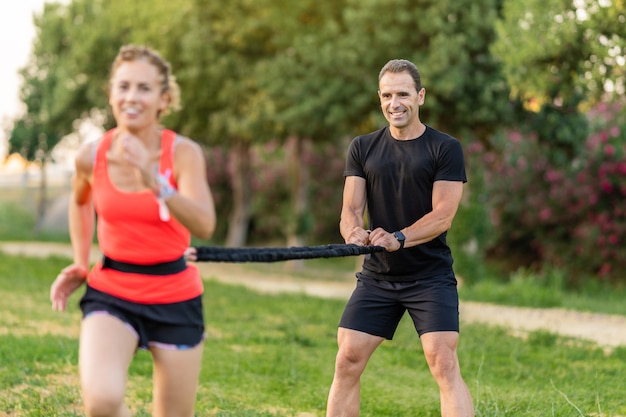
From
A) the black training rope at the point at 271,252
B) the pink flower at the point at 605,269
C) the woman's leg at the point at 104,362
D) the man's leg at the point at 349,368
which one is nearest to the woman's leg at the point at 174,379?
the woman's leg at the point at 104,362

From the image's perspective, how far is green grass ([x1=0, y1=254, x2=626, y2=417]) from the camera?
263 inches

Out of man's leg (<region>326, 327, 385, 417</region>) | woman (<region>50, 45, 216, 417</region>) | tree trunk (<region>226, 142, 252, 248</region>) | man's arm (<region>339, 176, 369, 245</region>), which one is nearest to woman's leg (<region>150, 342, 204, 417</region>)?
woman (<region>50, 45, 216, 417</region>)

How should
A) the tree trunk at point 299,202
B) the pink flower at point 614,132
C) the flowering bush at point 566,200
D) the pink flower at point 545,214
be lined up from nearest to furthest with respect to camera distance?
the flowering bush at point 566,200
the pink flower at point 614,132
the pink flower at point 545,214
the tree trunk at point 299,202

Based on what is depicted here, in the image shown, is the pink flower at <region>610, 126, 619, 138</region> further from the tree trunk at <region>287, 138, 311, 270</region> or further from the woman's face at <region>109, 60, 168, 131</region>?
the woman's face at <region>109, 60, 168, 131</region>

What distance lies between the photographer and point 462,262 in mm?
17344

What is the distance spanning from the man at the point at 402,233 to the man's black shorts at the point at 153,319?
4.43ft

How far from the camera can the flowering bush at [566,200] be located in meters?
19.3

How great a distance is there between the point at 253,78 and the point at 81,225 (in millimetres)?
17577

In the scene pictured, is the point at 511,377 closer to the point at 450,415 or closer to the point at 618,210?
the point at 450,415

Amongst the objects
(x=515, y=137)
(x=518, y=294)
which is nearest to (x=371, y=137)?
(x=518, y=294)

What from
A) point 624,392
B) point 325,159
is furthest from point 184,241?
point 325,159

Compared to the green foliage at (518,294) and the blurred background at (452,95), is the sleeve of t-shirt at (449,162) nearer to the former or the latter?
the blurred background at (452,95)

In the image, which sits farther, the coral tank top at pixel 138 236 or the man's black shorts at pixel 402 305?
the man's black shorts at pixel 402 305

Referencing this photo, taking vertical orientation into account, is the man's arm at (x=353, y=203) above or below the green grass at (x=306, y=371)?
above
